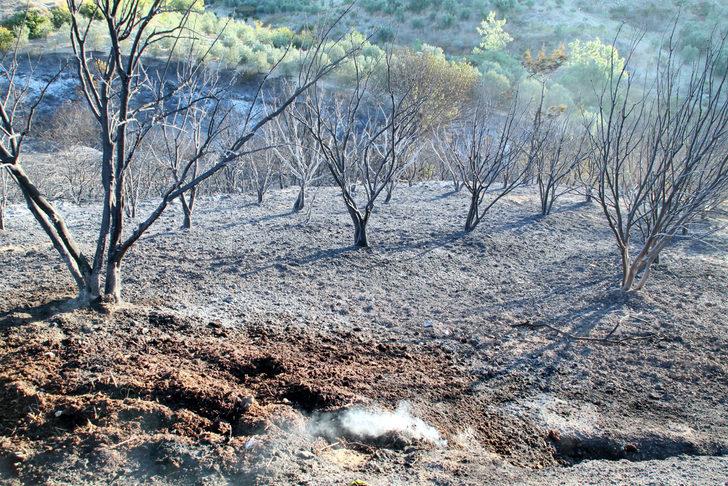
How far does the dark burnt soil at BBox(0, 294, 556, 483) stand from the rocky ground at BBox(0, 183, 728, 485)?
0.01 meters

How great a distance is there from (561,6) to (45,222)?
47.6 metres

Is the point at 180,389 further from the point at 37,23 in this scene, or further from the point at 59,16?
the point at 59,16

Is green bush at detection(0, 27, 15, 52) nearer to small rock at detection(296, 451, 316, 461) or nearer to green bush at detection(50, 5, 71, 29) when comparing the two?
green bush at detection(50, 5, 71, 29)

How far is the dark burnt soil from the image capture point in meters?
2.45

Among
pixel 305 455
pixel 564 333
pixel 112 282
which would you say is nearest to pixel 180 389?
pixel 305 455

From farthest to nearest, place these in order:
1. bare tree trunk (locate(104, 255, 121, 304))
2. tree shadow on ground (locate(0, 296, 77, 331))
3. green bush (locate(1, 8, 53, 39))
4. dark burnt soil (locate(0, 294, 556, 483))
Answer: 1. green bush (locate(1, 8, 53, 39))
2. bare tree trunk (locate(104, 255, 121, 304))
3. tree shadow on ground (locate(0, 296, 77, 331))
4. dark burnt soil (locate(0, 294, 556, 483))

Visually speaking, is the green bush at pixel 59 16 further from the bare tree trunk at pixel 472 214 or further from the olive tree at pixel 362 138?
the bare tree trunk at pixel 472 214

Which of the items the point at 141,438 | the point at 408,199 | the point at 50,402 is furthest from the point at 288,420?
the point at 408,199

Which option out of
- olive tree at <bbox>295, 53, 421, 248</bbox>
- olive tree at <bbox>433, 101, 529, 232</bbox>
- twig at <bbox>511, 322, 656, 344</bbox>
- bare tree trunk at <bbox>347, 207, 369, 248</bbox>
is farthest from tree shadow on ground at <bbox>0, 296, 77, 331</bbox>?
olive tree at <bbox>433, 101, 529, 232</bbox>

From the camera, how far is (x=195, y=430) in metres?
2.64

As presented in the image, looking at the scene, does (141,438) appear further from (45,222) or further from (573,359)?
(573,359)

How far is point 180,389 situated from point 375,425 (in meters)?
1.02

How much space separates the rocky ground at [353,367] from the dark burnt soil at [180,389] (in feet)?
0.04

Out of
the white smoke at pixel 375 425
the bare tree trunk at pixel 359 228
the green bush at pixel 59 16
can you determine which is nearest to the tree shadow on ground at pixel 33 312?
the white smoke at pixel 375 425
